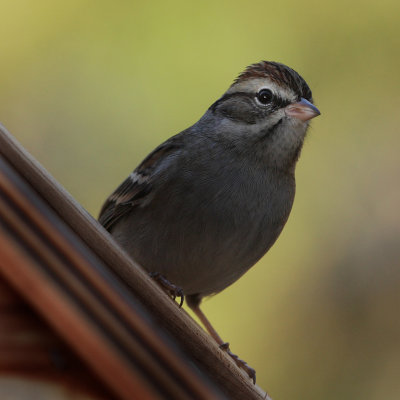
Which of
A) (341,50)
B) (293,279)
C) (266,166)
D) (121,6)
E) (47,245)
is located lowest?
(293,279)

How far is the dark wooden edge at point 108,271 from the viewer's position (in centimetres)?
126

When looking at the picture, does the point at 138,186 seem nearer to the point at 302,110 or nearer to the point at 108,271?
the point at 302,110

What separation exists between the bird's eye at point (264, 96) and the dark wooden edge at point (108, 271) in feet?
5.74

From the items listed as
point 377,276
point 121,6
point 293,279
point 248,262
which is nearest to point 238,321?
point 293,279

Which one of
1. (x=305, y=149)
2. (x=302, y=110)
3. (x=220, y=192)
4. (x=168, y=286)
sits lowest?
(x=168, y=286)

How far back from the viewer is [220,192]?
9.14 ft

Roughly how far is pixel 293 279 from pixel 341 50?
117cm

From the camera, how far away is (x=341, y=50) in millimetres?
4410

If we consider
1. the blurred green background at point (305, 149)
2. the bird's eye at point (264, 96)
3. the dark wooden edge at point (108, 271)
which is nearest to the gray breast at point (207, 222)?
the bird's eye at point (264, 96)

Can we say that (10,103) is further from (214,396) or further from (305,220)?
(214,396)

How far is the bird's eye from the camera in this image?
3039 millimetres

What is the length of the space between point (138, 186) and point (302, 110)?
1.99 feet

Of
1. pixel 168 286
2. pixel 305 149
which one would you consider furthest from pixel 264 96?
pixel 305 149

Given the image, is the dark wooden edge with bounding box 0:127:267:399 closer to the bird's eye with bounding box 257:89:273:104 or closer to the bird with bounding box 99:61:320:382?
the bird with bounding box 99:61:320:382
